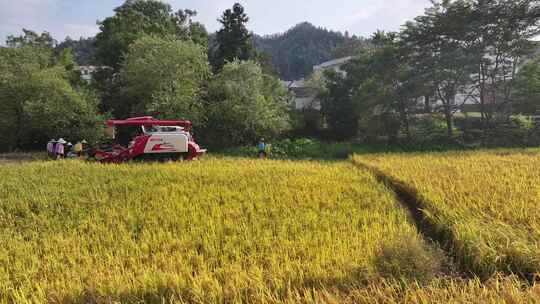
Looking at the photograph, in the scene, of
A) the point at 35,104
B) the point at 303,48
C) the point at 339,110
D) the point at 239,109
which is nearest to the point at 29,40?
the point at 35,104

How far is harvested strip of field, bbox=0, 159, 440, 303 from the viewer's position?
11.3 ft

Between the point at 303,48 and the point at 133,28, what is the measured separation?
2494 inches

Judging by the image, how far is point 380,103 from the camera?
699 inches

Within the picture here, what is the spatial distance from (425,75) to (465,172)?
31.0ft

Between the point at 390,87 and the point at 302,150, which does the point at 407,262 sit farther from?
the point at 390,87

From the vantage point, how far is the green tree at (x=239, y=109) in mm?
16991

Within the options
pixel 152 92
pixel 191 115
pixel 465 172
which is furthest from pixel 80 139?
pixel 465 172

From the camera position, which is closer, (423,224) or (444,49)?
(423,224)

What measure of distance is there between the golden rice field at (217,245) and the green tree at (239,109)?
913 cm

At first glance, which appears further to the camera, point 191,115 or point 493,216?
point 191,115

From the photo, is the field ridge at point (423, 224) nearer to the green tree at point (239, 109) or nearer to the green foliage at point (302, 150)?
the green foliage at point (302, 150)

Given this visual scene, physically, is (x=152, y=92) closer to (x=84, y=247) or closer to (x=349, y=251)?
(x=84, y=247)

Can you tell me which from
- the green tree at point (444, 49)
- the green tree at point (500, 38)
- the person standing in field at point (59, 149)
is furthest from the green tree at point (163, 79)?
the green tree at point (500, 38)

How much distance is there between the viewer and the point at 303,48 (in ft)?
263
